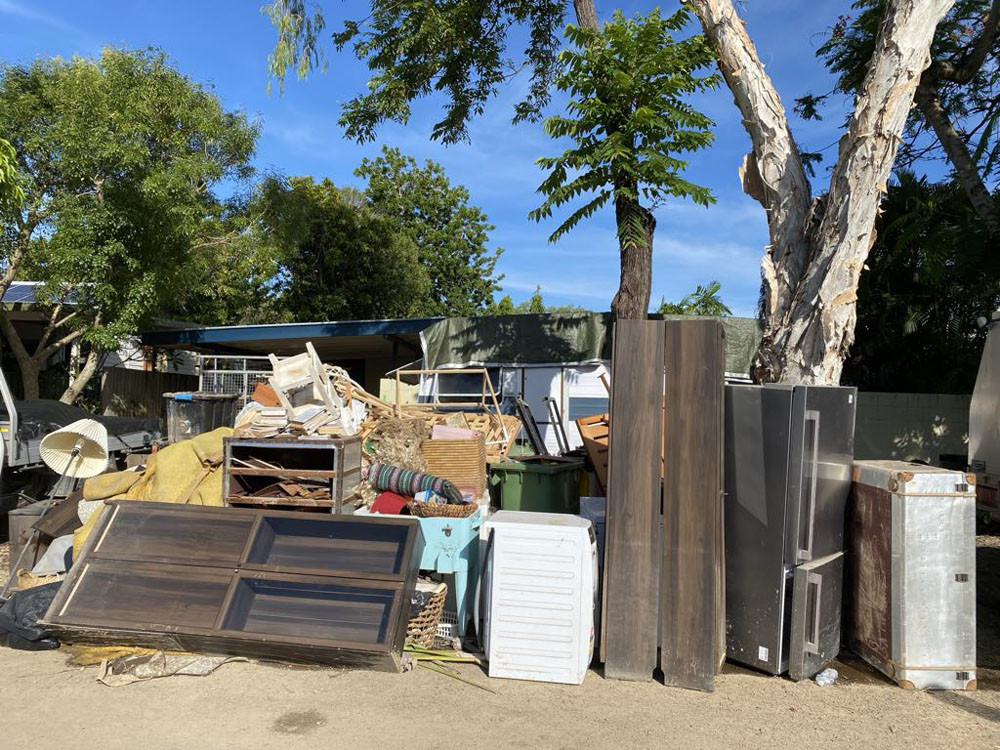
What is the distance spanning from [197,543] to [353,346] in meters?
12.7

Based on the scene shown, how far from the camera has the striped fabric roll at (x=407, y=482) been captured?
20.2 feet

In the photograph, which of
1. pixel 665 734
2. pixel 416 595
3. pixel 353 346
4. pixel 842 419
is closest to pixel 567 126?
pixel 842 419

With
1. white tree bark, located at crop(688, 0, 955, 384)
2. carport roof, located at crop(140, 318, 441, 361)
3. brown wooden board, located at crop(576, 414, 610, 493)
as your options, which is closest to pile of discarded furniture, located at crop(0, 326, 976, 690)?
white tree bark, located at crop(688, 0, 955, 384)

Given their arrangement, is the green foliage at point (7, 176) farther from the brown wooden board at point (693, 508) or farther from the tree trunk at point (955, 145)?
the tree trunk at point (955, 145)

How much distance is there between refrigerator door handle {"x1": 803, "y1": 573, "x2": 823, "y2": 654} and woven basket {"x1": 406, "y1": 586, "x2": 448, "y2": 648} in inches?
96.7

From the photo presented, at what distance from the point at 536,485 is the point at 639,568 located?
2676 millimetres

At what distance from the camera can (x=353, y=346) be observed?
57.0 ft

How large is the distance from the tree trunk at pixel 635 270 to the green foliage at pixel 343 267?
47.8 ft

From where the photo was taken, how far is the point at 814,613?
444cm

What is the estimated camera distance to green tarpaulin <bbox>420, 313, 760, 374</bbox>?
12016 millimetres

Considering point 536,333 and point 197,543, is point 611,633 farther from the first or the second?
point 536,333

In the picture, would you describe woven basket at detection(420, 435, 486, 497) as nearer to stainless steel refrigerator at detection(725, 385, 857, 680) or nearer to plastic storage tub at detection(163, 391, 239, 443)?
stainless steel refrigerator at detection(725, 385, 857, 680)

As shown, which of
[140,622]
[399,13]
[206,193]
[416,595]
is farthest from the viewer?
[206,193]

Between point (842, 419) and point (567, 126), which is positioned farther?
point (567, 126)
